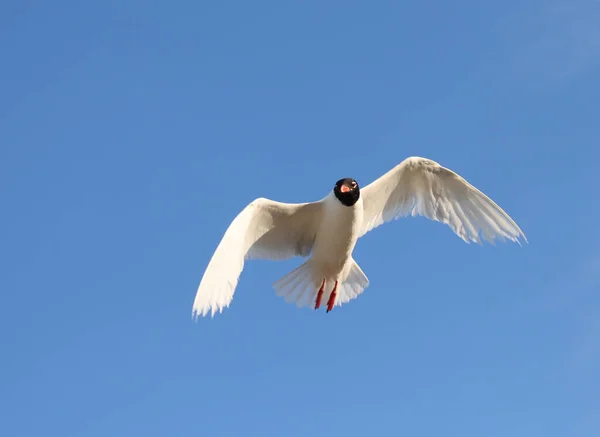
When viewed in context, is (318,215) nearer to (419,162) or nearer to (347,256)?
(347,256)

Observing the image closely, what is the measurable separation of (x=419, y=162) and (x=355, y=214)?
1749 mm

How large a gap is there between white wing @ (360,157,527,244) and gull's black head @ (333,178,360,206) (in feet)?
3.18

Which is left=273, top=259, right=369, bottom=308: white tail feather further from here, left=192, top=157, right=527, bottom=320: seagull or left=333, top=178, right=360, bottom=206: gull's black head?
left=333, top=178, right=360, bottom=206: gull's black head

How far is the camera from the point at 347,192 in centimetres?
1509

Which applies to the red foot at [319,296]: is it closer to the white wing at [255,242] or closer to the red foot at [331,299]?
the red foot at [331,299]

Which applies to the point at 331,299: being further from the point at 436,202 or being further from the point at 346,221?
the point at 436,202

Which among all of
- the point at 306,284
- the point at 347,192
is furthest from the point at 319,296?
the point at 347,192

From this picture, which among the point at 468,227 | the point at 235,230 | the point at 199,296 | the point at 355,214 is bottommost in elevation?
the point at 199,296

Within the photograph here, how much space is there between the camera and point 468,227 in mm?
16547

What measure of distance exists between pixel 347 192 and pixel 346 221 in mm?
450

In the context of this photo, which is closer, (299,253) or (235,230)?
(235,230)

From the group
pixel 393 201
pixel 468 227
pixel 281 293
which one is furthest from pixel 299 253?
pixel 468 227

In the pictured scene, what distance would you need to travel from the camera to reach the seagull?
15.2m

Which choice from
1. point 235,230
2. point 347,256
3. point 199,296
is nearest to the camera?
point 199,296
